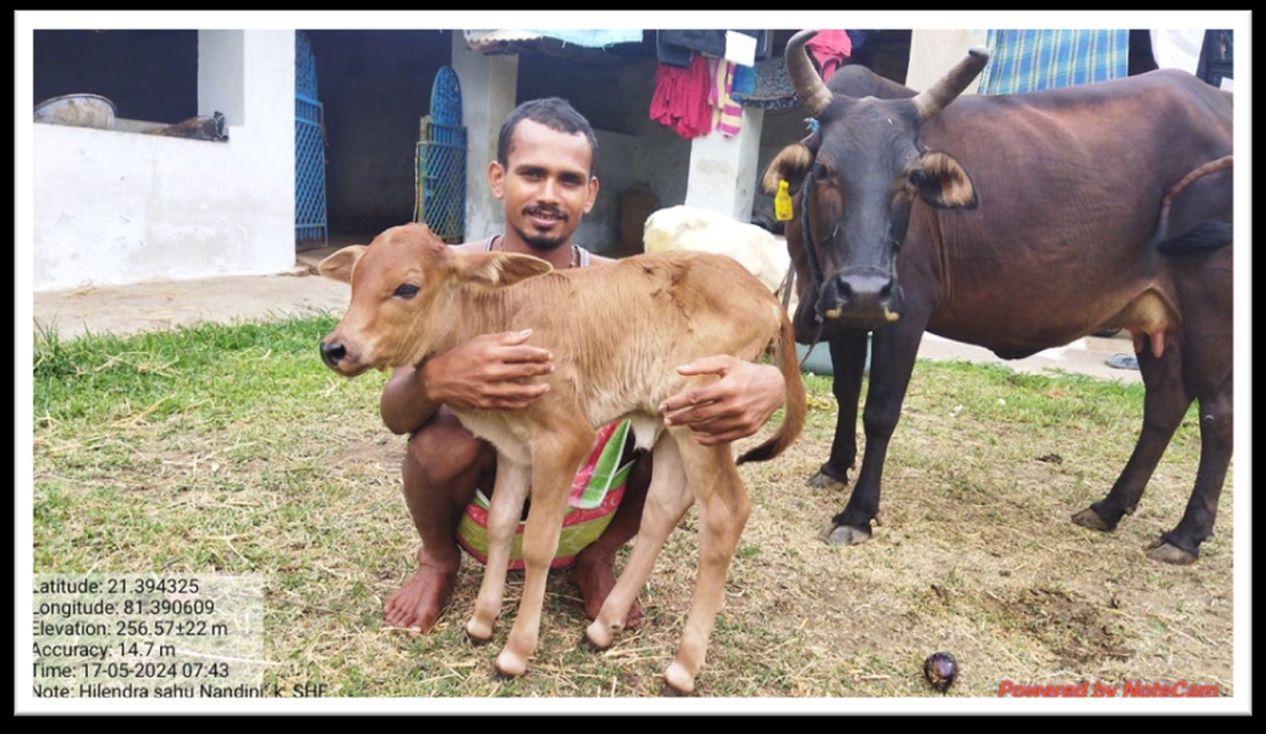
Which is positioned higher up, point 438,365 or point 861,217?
point 861,217

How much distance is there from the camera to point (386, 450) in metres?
3.91

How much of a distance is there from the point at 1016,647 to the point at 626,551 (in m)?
1.32

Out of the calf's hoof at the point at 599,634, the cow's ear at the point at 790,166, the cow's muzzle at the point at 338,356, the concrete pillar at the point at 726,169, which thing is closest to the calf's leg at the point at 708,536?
the calf's hoof at the point at 599,634

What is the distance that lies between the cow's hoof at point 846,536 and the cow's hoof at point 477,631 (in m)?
1.54

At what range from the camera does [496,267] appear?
2.06m

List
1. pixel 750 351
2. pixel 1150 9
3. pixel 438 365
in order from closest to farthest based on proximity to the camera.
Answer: pixel 438 365
pixel 750 351
pixel 1150 9

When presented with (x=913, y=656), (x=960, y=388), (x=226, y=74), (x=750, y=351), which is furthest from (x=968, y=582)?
(x=226, y=74)

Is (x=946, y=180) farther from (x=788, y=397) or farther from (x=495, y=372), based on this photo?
(x=495, y=372)

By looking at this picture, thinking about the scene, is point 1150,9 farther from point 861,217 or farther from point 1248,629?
point 1248,629

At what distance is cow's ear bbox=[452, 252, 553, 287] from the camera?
2045mm

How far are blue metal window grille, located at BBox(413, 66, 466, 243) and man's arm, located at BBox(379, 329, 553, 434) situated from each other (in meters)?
7.69

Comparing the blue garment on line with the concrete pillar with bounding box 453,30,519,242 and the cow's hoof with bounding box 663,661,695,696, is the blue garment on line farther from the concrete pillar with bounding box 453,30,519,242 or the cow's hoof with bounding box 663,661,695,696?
the cow's hoof with bounding box 663,661,695,696

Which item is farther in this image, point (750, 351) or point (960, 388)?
point (960, 388)

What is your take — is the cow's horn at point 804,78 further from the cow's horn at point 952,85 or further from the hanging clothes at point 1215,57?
the hanging clothes at point 1215,57
